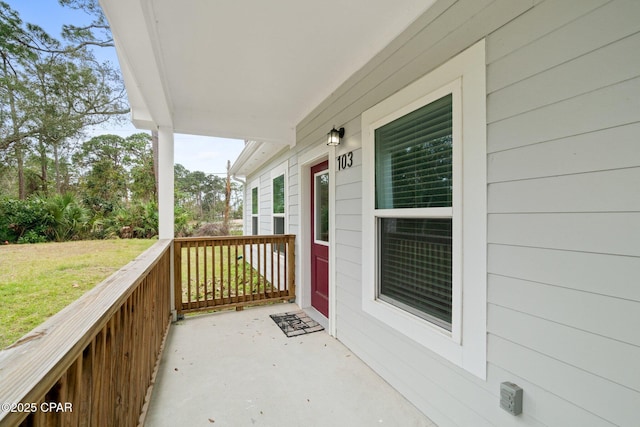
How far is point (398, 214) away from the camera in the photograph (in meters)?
2.10

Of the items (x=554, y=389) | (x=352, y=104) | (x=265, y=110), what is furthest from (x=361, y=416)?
(x=265, y=110)

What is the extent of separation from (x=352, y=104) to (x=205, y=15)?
4.55ft

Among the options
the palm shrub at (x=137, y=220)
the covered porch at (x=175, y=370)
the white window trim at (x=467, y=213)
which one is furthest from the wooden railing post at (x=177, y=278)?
the palm shrub at (x=137, y=220)

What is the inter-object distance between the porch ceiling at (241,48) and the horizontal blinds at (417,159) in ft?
2.27

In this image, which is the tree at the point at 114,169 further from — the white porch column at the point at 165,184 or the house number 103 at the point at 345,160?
the house number 103 at the point at 345,160

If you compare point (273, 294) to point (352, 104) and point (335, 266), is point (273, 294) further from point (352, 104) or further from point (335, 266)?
point (352, 104)

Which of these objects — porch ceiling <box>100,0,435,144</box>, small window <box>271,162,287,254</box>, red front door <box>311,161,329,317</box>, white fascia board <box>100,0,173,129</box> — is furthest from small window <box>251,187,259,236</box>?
white fascia board <box>100,0,173,129</box>

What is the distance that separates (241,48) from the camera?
2369mm

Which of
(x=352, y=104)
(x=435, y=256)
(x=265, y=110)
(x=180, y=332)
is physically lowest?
(x=180, y=332)

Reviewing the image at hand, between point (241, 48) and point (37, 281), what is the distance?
237 centimetres

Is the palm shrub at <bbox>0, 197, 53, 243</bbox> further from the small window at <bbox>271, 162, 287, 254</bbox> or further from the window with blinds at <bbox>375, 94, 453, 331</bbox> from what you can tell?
the window with blinds at <bbox>375, 94, 453, 331</bbox>

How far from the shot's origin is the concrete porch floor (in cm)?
184

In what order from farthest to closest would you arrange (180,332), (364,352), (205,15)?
(180,332)
(364,352)
(205,15)

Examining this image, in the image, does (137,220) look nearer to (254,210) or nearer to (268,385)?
(254,210)
